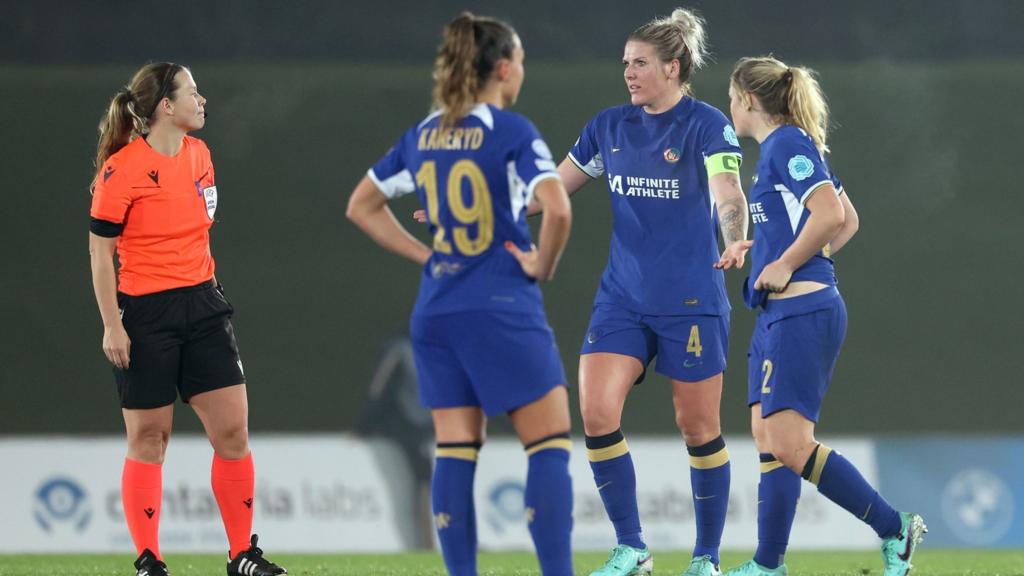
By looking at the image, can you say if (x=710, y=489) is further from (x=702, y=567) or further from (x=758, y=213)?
(x=758, y=213)

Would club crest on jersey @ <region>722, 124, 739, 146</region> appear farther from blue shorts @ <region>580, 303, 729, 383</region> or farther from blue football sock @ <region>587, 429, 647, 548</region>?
blue football sock @ <region>587, 429, 647, 548</region>

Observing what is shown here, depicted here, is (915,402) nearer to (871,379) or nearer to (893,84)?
(871,379)

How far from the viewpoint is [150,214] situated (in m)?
4.32

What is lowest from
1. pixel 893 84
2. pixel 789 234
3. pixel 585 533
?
pixel 585 533

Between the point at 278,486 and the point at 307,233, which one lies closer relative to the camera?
the point at 278,486

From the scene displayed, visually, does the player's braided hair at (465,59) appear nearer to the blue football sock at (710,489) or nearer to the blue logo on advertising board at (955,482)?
the blue football sock at (710,489)

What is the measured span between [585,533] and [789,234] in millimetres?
4141

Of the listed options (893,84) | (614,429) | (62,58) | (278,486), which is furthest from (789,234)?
(62,58)

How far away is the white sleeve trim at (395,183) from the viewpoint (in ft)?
11.9

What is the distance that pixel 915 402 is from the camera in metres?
8.96

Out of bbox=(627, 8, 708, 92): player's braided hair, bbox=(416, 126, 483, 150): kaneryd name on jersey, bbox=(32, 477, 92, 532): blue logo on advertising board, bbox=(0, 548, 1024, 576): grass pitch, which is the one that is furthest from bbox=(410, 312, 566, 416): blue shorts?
bbox=(32, 477, 92, 532): blue logo on advertising board

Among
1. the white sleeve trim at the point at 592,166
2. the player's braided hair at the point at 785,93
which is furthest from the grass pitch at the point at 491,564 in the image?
the player's braided hair at the point at 785,93

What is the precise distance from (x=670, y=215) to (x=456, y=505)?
1.38 meters

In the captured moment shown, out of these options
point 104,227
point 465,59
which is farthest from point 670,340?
point 104,227
